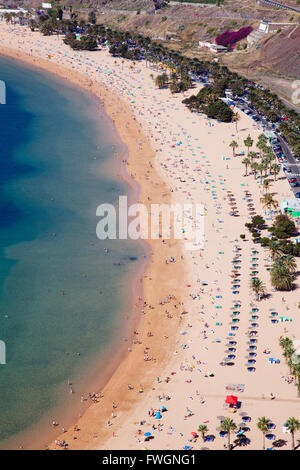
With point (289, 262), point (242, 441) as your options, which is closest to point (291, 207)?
point (289, 262)

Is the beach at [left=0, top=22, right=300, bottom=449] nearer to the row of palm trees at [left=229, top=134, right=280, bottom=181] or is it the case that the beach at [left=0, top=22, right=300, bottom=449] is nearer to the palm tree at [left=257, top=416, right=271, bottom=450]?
the palm tree at [left=257, top=416, right=271, bottom=450]

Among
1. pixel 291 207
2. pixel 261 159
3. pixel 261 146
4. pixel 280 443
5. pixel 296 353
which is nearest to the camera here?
pixel 280 443

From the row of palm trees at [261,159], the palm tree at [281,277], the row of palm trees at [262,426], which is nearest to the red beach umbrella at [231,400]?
the row of palm trees at [262,426]

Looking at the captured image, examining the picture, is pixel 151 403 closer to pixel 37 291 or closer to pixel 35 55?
pixel 37 291

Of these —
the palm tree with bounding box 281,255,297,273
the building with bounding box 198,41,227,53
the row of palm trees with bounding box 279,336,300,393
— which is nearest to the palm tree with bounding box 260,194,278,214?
the palm tree with bounding box 281,255,297,273

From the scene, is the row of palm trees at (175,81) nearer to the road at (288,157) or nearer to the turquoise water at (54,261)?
the road at (288,157)

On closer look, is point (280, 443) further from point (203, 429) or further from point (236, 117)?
point (236, 117)

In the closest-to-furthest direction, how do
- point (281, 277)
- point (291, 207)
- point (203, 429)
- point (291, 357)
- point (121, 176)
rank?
1. point (203, 429)
2. point (291, 357)
3. point (281, 277)
4. point (291, 207)
5. point (121, 176)
